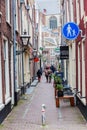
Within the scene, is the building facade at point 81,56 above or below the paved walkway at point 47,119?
above

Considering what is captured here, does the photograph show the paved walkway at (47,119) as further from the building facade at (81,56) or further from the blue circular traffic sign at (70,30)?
the blue circular traffic sign at (70,30)

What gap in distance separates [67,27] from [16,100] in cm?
647

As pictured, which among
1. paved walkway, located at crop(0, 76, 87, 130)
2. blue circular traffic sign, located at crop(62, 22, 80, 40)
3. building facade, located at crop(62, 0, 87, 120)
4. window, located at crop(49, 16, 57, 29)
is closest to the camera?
paved walkway, located at crop(0, 76, 87, 130)

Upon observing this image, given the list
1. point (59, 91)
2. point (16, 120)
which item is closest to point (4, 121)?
point (16, 120)

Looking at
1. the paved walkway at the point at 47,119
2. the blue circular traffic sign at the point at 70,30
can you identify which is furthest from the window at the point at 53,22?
the blue circular traffic sign at the point at 70,30

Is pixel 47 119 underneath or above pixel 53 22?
underneath

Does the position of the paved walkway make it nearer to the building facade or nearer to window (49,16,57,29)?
the building facade

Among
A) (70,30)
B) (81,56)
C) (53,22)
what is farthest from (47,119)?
(53,22)

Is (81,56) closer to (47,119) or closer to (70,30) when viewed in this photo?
(70,30)

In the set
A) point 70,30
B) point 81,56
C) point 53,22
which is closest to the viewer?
point 70,30

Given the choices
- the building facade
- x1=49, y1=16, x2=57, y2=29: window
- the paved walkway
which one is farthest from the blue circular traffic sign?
x1=49, y1=16, x2=57, y2=29: window

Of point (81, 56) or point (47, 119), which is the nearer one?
point (47, 119)

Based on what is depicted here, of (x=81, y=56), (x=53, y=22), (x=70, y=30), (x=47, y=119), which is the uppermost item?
(x=53, y=22)

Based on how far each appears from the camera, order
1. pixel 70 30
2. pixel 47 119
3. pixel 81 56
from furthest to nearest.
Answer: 1. pixel 81 56
2. pixel 47 119
3. pixel 70 30
